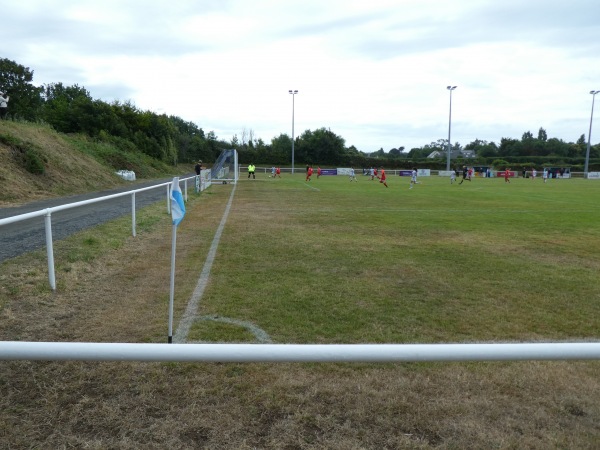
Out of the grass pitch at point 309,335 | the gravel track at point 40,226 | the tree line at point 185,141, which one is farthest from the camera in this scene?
the tree line at point 185,141

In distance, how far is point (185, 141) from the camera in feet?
283

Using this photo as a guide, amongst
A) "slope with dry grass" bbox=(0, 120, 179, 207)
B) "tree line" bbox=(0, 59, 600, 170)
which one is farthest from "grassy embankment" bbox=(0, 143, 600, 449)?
"tree line" bbox=(0, 59, 600, 170)

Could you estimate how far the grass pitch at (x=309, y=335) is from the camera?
115 inches

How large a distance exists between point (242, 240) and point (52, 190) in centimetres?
1592

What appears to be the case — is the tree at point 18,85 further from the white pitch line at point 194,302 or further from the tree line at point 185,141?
the white pitch line at point 194,302

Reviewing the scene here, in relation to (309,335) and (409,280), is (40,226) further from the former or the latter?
(309,335)

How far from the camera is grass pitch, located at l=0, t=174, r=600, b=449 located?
2932 mm

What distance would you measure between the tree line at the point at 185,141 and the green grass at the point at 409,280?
30.3 metres

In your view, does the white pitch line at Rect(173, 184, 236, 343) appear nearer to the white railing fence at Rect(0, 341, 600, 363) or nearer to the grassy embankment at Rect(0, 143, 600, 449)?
the grassy embankment at Rect(0, 143, 600, 449)

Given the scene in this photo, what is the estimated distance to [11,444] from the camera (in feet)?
9.01

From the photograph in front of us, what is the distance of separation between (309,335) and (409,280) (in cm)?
282

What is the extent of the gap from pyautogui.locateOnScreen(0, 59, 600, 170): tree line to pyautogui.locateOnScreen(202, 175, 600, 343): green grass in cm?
3026

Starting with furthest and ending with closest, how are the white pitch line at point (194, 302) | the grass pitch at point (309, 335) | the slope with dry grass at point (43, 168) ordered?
1. the slope with dry grass at point (43, 168)
2. the white pitch line at point (194, 302)
3. the grass pitch at point (309, 335)

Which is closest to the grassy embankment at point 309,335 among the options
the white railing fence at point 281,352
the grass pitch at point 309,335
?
the grass pitch at point 309,335
